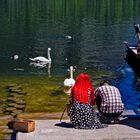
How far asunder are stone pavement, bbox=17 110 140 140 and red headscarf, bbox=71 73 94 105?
962 mm

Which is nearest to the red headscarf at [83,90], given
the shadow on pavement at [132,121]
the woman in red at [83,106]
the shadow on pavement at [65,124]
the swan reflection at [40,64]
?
the woman in red at [83,106]

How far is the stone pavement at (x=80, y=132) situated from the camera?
559 inches

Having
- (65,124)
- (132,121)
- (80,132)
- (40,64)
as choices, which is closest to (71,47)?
(40,64)

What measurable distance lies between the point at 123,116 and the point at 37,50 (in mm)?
38594

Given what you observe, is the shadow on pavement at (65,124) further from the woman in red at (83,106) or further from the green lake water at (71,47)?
the green lake water at (71,47)

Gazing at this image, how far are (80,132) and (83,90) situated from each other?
4.18 feet

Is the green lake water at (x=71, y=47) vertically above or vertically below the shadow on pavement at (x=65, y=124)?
below

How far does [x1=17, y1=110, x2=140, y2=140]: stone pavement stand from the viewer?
559 inches

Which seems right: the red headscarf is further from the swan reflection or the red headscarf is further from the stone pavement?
the swan reflection

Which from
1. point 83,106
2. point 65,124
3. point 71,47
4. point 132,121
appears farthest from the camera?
point 71,47

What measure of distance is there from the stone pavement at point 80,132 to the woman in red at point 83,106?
0.25 m

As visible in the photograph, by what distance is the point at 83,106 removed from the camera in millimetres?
14977

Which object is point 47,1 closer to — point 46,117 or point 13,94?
point 13,94

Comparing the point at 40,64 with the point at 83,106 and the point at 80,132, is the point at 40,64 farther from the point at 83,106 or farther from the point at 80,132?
the point at 80,132
